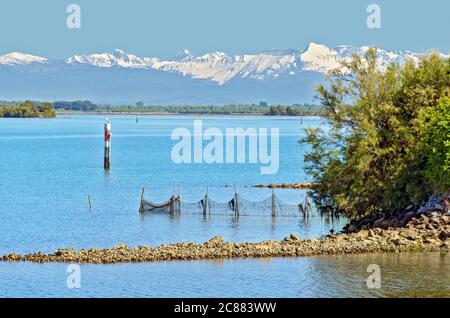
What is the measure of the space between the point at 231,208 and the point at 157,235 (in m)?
10.6

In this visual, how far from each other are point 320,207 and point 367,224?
427 centimetres

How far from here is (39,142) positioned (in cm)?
17525

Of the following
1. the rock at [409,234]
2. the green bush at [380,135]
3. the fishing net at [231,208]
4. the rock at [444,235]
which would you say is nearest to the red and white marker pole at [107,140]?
the fishing net at [231,208]

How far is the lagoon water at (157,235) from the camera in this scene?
3556 cm

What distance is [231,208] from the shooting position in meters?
62.4

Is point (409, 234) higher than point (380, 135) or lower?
lower

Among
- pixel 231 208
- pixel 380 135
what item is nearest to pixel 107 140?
pixel 231 208

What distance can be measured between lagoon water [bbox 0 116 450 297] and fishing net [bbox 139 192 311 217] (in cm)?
92

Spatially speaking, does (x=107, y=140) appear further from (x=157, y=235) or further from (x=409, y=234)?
(x=409, y=234)

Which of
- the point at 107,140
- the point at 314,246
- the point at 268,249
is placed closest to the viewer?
the point at 268,249

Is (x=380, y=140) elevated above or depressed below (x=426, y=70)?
below
